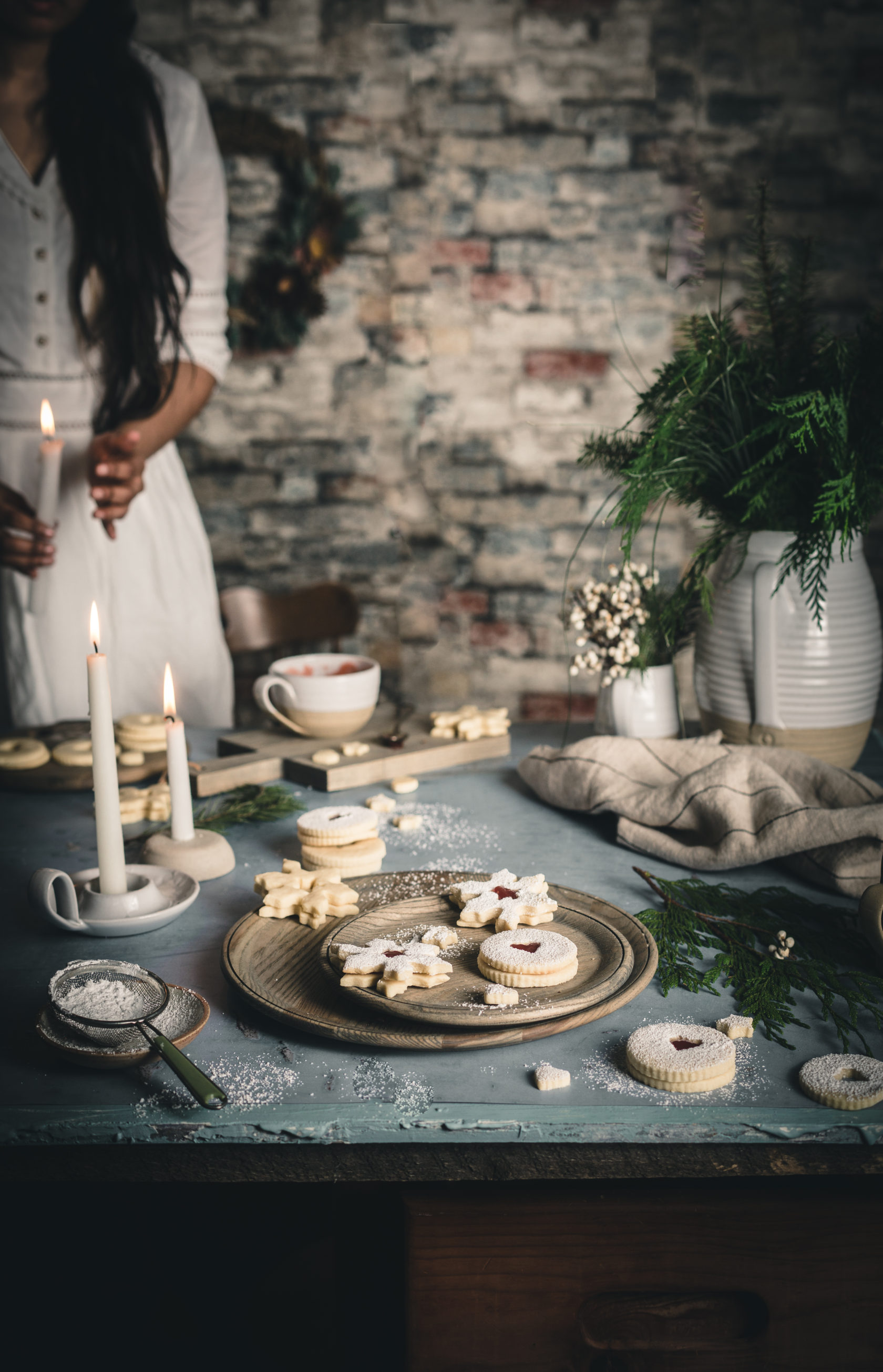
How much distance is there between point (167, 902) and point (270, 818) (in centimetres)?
31

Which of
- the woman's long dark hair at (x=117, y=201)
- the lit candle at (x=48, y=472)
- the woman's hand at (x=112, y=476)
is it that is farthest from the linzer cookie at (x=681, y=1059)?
the woman's long dark hair at (x=117, y=201)

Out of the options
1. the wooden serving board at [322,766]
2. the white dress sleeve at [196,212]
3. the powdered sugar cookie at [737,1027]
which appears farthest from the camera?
the white dress sleeve at [196,212]

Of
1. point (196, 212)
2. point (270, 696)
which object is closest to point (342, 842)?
point (270, 696)

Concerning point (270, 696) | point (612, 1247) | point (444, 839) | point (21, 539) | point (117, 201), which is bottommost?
point (612, 1247)

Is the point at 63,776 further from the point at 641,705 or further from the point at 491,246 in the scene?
the point at 491,246

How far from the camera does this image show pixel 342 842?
1.07 m

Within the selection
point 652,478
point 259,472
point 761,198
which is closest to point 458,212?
point 259,472

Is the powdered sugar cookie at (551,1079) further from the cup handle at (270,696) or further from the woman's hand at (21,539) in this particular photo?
the woman's hand at (21,539)

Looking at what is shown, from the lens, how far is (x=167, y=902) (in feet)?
3.20

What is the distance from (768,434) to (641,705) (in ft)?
1.22

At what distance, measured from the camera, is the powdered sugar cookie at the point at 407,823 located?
4.01ft

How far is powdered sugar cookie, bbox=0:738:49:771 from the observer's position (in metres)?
1.43

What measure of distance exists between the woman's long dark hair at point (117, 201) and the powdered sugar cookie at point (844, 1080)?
1.85 metres

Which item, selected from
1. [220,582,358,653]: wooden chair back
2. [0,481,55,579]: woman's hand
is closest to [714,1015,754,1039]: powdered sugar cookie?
[0,481,55,579]: woman's hand
